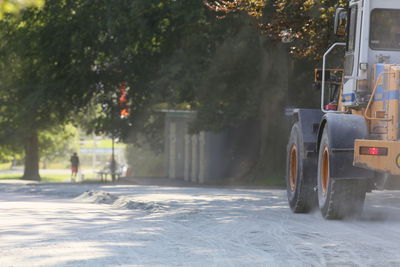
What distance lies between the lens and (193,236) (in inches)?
429

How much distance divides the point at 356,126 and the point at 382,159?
0.84m

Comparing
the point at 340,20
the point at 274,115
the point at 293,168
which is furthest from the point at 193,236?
the point at 274,115

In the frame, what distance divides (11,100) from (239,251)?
127ft

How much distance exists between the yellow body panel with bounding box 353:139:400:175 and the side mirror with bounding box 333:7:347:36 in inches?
102

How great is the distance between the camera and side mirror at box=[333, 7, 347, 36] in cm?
1395

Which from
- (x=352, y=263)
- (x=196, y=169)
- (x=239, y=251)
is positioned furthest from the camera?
(x=196, y=169)

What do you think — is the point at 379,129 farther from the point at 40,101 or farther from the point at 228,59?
the point at 40,101

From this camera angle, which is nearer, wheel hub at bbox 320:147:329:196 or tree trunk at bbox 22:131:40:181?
wheel hub at bbox 320:147:329:196

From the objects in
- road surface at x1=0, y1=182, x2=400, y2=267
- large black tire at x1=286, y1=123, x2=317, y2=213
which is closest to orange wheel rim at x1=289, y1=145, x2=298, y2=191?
large black tire at x1=286, y1=123, x2=317, y2=213

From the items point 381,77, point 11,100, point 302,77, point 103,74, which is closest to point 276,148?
point 302,77

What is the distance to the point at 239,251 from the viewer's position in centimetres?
937

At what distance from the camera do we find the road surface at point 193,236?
28.7 feet

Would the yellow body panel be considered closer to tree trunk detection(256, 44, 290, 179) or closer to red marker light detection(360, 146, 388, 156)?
red marker light detection(360, 146, 388, 156)

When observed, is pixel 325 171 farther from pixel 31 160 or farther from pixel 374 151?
pixel 31 160
